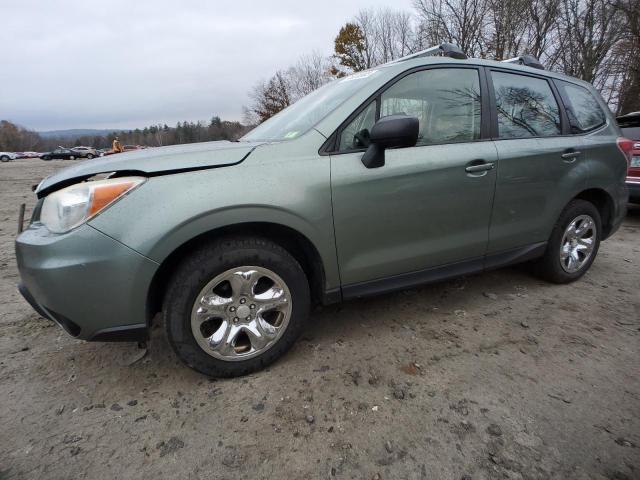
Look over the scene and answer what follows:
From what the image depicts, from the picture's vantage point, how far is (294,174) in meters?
1.91

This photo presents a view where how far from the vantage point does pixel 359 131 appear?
6.97 feet

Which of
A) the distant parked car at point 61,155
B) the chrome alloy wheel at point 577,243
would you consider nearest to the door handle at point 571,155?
the chrome alloy wheel at point 577,243

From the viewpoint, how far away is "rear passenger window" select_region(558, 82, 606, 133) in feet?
9.67

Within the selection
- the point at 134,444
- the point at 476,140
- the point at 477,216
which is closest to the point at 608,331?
the point at 477,216

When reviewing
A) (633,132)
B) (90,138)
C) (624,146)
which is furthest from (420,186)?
(90,138)

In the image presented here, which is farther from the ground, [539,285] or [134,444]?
[134,444]

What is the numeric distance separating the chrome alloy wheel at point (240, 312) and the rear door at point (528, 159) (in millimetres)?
1667

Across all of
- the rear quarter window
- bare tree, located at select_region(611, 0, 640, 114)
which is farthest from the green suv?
bare tree, located at select_region(611, 0, 640, 114)

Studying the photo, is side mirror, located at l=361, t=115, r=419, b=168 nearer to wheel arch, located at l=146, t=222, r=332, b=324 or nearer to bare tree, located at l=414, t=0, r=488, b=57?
wheel arch, located at l=146, t=222, r=332, b=324

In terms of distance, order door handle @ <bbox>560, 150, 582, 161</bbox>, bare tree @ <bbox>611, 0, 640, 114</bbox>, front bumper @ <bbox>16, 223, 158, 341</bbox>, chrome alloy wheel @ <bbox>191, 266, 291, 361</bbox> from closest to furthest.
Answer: front bumper @ <bbox>16, 223, 158, 341</bbox>
chrome alloy wheel @ <bbox>191, 266, 291, 361</bbox>
door handle @ <bbox>560, 150, 582, 161</bbox>
bare tree @ <bbox>611, 0, 640, 114</bbox>

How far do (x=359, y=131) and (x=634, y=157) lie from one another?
522 centimetres

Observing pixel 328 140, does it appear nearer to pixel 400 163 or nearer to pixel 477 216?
pixel 400 163

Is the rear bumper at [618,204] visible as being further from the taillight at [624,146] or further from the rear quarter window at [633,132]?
the rear quarter window at [633,132]

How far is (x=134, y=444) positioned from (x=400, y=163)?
2007 mm
